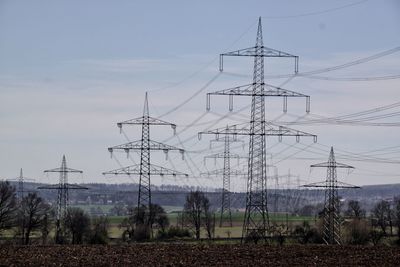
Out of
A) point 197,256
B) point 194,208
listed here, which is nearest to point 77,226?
→ point 194,208

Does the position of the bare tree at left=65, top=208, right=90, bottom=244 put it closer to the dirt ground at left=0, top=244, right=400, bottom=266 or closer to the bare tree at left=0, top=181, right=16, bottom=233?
the bare tree at left=0, top=181, right=16, bottom=233

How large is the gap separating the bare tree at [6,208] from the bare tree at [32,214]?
184 centimetres

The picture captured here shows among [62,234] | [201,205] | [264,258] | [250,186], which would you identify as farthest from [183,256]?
[201,205]

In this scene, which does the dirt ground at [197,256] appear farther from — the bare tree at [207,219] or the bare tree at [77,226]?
the bare tree at [207,219]

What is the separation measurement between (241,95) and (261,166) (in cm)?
504

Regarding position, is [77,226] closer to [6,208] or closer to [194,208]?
[6,208]

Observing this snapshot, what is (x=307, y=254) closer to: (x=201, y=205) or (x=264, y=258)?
(x=264, y=258)

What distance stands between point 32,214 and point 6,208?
4.62 metres

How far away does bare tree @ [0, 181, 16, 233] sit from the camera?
7162 cm

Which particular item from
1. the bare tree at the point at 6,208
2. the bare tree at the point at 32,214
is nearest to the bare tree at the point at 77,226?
the bare tree at the point at 32,214

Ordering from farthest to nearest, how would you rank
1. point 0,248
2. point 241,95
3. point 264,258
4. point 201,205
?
point 201,205
point 241,95
point 0,248
point 264,258

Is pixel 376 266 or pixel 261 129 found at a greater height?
pixel 261 129

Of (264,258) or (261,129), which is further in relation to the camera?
(261,129)

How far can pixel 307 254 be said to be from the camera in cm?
4106
